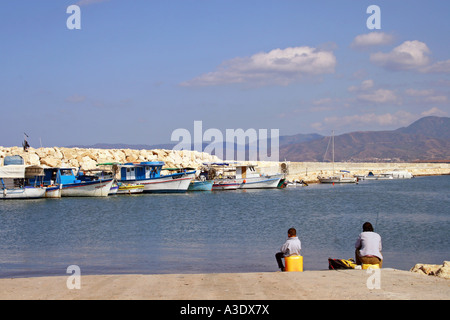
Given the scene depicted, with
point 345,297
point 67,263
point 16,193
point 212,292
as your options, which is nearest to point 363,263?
point 345,297

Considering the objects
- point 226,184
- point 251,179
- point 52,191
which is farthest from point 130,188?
point 251,179

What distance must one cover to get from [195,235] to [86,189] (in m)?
29.0

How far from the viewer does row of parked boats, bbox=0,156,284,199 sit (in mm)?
47844

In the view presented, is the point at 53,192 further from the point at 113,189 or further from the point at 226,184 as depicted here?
the point at 226,184

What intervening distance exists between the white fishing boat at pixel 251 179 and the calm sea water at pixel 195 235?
20.3 metres

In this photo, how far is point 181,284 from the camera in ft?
34.6

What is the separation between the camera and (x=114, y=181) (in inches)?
2245

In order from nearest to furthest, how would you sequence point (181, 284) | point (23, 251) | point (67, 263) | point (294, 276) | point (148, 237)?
1. point (181, 284)
2. point (294, 276)
3. point (67, 263)
4. point (23, 251)
5. point (148, 237)

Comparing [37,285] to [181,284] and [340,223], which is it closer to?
[181,284]

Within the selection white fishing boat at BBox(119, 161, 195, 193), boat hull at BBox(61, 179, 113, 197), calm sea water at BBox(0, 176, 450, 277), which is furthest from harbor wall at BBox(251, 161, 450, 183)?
calm sea water at BBox(0, 176, 450, 277)

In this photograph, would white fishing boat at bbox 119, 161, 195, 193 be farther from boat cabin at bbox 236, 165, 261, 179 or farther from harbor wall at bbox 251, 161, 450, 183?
→ harbor wall at bbox 251, 161, 450, 183

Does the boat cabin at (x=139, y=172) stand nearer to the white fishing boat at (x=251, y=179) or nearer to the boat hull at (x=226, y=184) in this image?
the boat hull at (x=226, y=184)

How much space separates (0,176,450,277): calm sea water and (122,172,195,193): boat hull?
38.9ft
